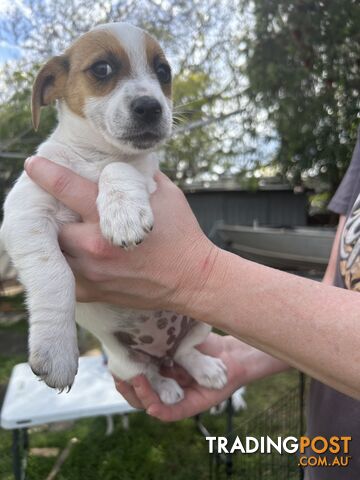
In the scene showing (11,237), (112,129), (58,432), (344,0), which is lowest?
(58,432)

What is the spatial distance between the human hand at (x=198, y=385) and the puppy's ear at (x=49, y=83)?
137 centimetres

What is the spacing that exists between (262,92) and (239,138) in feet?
5.53

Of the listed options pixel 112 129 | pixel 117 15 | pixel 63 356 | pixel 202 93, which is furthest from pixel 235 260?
pixel 202 93

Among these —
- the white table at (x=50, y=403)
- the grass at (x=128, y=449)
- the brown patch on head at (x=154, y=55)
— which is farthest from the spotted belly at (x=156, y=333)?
the grass at (x=128, y=449)

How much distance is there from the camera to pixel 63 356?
57.3 inches

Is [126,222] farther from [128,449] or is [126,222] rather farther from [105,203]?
[128,449]

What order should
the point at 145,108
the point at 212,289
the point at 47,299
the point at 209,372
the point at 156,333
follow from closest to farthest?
the point at 212,289
the point at 47,299
the point at 145,108
the point at 156,333
the point at 209,372

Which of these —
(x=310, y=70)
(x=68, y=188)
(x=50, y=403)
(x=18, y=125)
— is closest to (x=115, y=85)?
(x=68, y=188)

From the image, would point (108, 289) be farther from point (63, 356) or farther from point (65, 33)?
point (65, 33)

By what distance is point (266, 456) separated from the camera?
349 cm

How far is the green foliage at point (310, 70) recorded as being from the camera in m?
6.10

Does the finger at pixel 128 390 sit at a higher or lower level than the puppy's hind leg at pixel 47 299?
lower

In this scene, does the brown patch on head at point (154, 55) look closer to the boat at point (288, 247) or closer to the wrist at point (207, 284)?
the wrist at point (207, 284)

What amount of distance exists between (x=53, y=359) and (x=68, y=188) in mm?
602
